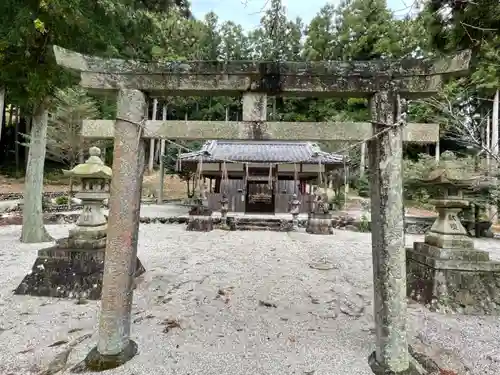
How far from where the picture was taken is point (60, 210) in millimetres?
12805

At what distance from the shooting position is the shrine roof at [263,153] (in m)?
13.3

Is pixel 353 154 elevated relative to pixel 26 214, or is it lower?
elevated

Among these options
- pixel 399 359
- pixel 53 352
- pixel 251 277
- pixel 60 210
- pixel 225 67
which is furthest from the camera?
pixel 60 210

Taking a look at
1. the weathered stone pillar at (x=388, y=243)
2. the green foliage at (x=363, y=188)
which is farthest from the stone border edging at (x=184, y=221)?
the green foliage at (x=363, y=188)

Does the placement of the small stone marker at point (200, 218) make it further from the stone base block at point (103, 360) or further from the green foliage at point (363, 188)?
the green foliage at point (363, 188)

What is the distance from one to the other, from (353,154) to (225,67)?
19.8 m

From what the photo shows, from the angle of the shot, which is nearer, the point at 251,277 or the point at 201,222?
the point at 251,277

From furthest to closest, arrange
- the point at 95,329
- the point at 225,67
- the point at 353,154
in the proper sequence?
the point at 353,154, the point at 95,329, the point at 225,67

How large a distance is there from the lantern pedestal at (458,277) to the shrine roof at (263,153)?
8.83 metres

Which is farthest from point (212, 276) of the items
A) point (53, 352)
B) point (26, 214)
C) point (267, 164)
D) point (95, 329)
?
point (267, 164)

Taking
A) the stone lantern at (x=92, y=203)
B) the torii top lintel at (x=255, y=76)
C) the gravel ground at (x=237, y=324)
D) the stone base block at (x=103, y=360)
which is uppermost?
the torii top lintel at (x=255, y=76)

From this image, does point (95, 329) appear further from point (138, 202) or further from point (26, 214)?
point (26, 214)

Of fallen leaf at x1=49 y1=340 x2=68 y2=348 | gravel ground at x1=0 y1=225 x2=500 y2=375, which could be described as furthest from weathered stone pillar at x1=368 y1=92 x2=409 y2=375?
fallen leaf at x1=49 y1=340 x2=68 y2=348

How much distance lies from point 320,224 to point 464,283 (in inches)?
255
